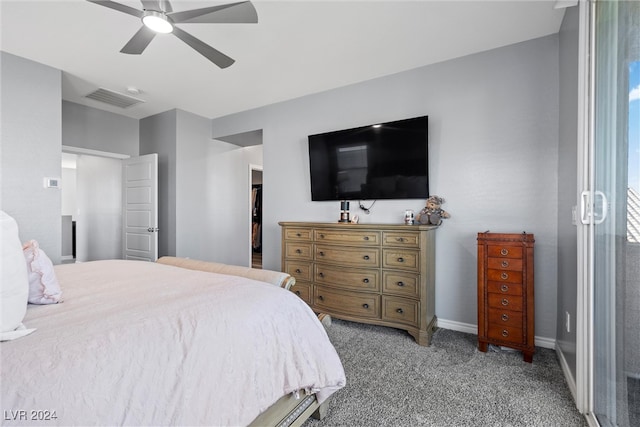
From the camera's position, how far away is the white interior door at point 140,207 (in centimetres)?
395

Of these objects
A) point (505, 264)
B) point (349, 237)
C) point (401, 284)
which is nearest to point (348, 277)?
point (349, 237)

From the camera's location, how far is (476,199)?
2.66 meters

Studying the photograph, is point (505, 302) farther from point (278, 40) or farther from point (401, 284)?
point (278, 40)

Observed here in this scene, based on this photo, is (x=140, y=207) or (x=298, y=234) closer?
(x=298, y=234)

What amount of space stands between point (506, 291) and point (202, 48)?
112 inches

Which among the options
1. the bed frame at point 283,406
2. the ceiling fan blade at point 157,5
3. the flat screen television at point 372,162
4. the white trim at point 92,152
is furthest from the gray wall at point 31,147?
the flat screen television at point 372,162

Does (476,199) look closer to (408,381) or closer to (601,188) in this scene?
(601,188)

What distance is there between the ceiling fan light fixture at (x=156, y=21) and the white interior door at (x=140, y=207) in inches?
95.1

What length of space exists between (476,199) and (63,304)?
2926mm

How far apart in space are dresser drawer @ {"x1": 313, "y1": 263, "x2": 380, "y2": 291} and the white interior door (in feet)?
7.95

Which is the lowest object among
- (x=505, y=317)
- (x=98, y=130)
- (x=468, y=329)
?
Result: (x=468, y=329)

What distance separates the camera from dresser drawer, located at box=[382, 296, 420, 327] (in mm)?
2494

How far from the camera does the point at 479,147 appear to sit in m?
2.65

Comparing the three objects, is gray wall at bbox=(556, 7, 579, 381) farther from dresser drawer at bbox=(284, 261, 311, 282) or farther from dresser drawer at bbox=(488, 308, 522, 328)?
dresser drawer at bbox=(284, 261, 311, 282)
